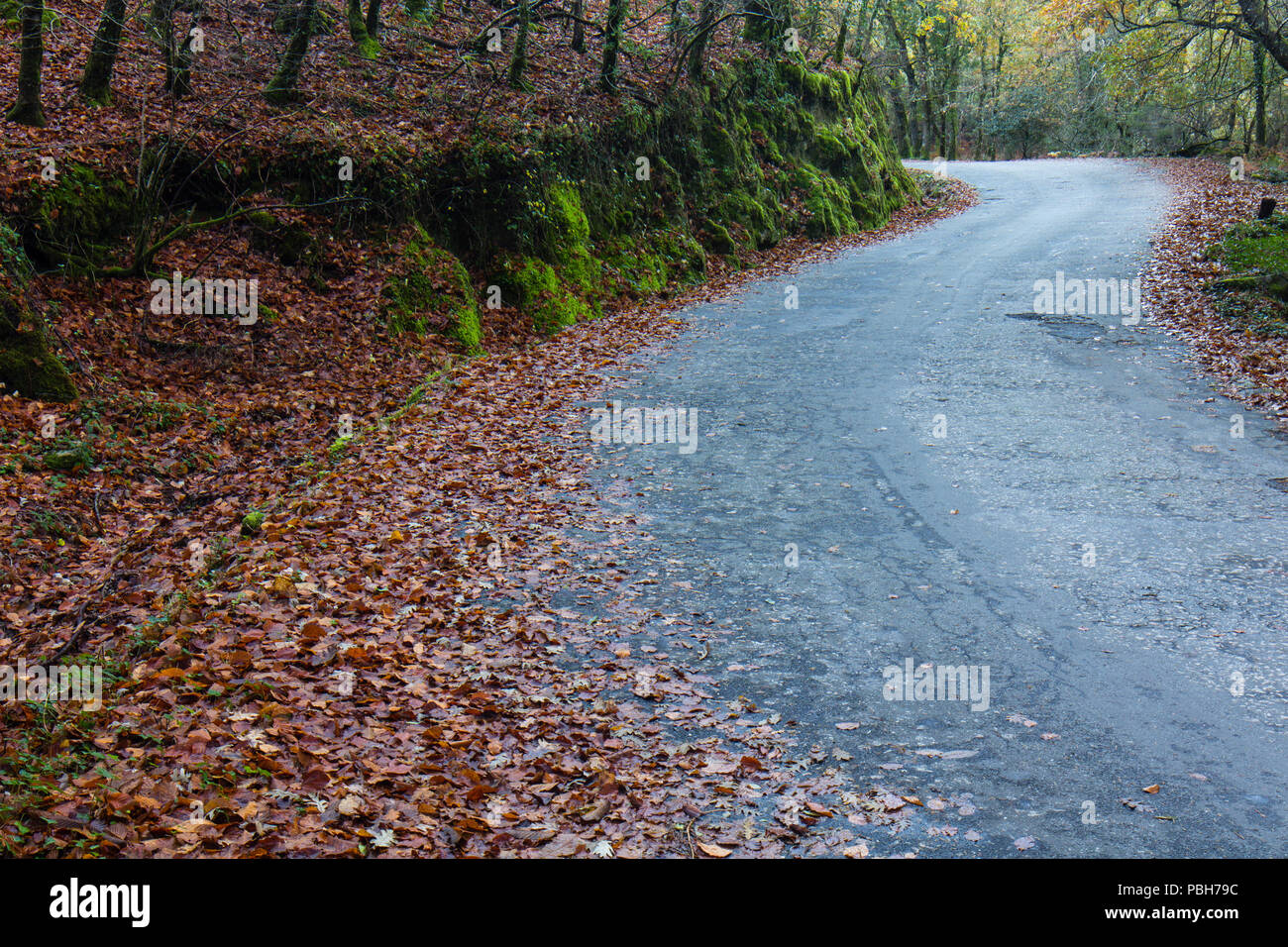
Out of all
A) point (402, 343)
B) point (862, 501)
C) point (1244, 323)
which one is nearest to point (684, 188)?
point (402, 343)

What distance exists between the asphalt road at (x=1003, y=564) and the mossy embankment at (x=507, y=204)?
12.7 ft

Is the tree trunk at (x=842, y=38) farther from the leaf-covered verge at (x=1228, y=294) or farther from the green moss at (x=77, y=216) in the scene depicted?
the green moss at (x=77, y=216)

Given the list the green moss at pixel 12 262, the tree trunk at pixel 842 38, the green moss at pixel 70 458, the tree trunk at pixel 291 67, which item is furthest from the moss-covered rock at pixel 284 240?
the tree trunk at pixel 842 38

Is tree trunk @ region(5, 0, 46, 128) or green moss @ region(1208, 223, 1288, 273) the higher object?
tree trunk @ region(5, 0, 46, 128)

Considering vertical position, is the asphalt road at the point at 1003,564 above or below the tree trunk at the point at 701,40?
below

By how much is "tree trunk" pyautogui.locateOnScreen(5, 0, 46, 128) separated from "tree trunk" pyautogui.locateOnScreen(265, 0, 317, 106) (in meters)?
3.45

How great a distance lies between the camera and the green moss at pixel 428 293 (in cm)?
1352

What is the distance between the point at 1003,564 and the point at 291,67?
13221 mm

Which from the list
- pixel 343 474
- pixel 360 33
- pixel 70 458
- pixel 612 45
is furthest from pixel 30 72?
pixel 612 45

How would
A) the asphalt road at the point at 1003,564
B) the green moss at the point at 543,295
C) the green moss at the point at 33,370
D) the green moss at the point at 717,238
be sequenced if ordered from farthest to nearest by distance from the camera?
the green moss at the point at 717,238
the green moss at the point at 543,295
the green moss at the point at 33,370
the asphalt road at the point at 1003,564

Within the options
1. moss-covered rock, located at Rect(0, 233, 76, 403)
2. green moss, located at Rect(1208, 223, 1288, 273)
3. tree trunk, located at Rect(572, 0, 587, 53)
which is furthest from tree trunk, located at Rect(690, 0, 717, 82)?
moss-covered rock, located at Rect(0, 233, 76, 403)

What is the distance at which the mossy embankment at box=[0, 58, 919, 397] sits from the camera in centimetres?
1138

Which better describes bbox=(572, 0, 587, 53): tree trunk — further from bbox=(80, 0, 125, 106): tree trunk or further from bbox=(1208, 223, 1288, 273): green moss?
bbox=(1208, 223, 1288, 273): green moss
